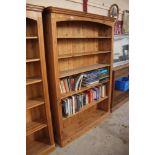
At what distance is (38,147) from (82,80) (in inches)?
47.9

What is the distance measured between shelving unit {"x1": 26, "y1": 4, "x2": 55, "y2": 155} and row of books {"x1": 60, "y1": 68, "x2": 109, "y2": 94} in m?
0.37

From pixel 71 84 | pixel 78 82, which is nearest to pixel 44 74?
pixel 71 84

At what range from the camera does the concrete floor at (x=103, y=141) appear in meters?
2.21

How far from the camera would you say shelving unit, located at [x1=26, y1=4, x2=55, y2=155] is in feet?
5.98

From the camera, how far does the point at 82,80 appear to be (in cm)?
259

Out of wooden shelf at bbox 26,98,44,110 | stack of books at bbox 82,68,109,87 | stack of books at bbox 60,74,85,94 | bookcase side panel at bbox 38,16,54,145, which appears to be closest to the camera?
bookcase side panel at bbox 38,16,54,145

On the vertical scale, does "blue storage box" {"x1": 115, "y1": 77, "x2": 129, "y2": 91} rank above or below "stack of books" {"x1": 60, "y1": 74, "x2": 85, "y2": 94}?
below

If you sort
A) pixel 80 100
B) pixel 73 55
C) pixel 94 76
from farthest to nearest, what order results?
pixel 94 76, pixel 80 100, pixel 73 55

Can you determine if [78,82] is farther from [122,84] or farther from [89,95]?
[122,84]

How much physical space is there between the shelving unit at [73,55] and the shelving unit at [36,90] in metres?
0.13

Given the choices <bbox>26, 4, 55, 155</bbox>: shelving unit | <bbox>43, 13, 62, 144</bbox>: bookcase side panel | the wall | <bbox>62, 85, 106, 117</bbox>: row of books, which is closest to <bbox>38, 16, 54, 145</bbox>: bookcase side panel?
<bbox>26, 4, 55, 155</bbox>: shelving unit

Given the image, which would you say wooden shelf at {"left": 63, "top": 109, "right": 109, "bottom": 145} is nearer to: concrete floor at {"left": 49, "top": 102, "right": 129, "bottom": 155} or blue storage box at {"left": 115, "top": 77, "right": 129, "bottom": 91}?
concrete floor at {"left": 49, "top": 102, "right": 129, "bottom": 155}
